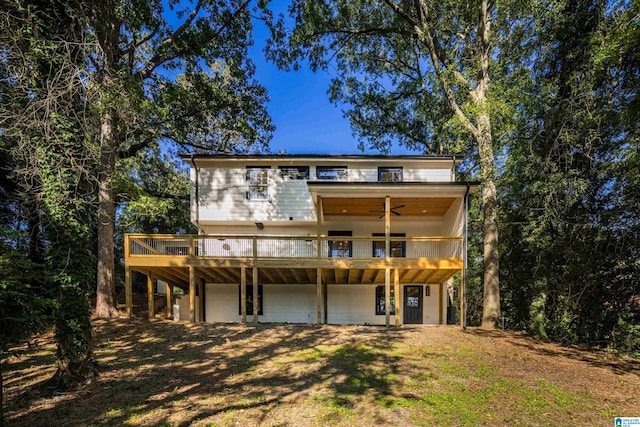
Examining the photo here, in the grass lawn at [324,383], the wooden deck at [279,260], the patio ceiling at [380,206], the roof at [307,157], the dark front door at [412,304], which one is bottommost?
the dark front door at [412,304]

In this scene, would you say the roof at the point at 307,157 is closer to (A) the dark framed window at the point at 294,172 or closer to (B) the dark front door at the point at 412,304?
(A) the dark framed window at the point at 294,172

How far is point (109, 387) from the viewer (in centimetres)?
556

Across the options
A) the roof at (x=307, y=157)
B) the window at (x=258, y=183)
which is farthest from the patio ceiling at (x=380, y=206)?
the window at (x=258, y=183)

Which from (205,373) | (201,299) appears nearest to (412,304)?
(201,299)

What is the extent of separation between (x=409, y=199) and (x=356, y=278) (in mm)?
4626

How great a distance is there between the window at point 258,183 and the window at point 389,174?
554 centimetres

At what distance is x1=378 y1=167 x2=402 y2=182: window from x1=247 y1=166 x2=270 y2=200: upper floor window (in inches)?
218

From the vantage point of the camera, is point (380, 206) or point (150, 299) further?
point (380, 206)

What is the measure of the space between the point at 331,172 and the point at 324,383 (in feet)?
32.5

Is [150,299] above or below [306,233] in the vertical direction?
below

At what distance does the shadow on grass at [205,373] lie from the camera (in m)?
4.79

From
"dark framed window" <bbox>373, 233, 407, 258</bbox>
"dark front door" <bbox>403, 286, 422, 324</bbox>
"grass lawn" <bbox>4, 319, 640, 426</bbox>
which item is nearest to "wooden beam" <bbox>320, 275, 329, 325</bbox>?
"dark framed window" <bbox>373, 233, 407, 258</bbox>

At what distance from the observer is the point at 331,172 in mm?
14172

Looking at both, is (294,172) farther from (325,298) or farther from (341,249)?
(325,298)
